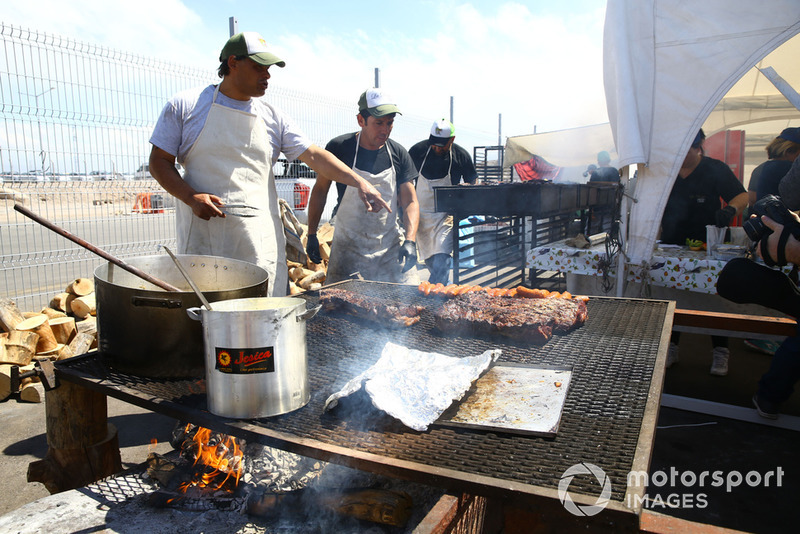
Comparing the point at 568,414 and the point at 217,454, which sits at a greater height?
the point at 568,414

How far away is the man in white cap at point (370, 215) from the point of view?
14.5ft

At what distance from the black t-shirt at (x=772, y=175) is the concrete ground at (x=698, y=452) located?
1693 mm

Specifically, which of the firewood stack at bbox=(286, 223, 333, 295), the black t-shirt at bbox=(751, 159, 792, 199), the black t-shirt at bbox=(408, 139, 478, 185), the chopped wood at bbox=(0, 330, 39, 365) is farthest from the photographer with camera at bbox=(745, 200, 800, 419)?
the chopped wood at bbox=(0, 330, 39, 365)

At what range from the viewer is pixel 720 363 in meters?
4.70

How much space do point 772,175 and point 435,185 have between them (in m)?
3.47

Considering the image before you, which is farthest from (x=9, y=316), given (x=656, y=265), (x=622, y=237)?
(x=656, y=265)

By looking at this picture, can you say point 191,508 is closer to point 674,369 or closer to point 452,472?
point 452,472

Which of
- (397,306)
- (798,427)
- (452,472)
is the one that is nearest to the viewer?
(452,472)

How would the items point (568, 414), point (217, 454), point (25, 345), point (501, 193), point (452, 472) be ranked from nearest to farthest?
point (452, 472)
point (568, 414)
point (217, 454)
point (25, 345)
point (501, 193)

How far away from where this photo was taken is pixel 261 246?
3.15 metres

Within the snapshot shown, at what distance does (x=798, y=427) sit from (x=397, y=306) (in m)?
3.09

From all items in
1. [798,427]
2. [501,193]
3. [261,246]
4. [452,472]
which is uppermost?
[501,193]

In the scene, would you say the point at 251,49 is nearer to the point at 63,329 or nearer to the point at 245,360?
the point at 245,360

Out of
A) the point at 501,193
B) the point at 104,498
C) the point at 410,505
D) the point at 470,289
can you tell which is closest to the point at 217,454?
the point at 104,498
